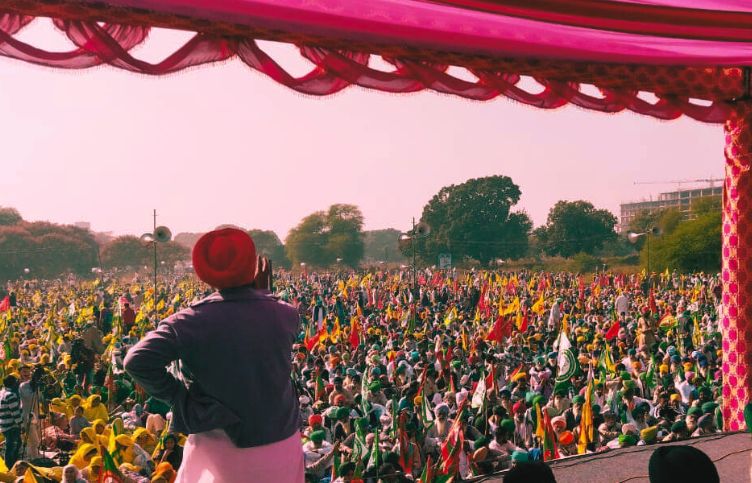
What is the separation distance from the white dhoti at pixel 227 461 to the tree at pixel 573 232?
7522 cm

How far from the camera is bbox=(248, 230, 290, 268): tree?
103 metres

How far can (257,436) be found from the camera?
2.34 metres

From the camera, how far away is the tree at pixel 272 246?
10294 centimetres

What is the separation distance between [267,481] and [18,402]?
6.93m

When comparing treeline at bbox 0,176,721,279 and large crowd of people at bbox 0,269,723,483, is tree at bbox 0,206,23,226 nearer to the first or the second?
treeline at bbox 0,176,721,279

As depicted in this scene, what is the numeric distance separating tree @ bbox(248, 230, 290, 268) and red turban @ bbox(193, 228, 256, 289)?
320 feet

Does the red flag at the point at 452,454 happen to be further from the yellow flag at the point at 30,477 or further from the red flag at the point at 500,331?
the red flag at the point at 500,331

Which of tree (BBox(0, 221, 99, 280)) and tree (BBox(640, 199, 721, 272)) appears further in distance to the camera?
tree (BBox(0, 221, 99, 280))

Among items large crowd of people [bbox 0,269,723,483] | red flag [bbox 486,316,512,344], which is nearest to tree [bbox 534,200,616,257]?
large crowd of people [bbox 0,269,723,483]

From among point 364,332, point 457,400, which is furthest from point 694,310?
point 457,400

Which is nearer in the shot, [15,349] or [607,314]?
[15,349]

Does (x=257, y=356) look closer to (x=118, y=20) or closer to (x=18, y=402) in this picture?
(x=118, y=20)

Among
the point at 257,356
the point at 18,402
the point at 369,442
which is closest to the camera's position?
the point at 257,356

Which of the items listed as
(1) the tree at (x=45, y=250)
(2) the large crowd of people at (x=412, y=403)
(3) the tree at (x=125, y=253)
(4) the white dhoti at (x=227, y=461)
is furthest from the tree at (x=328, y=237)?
(4) the white dhoti at (x=227, y=461)
